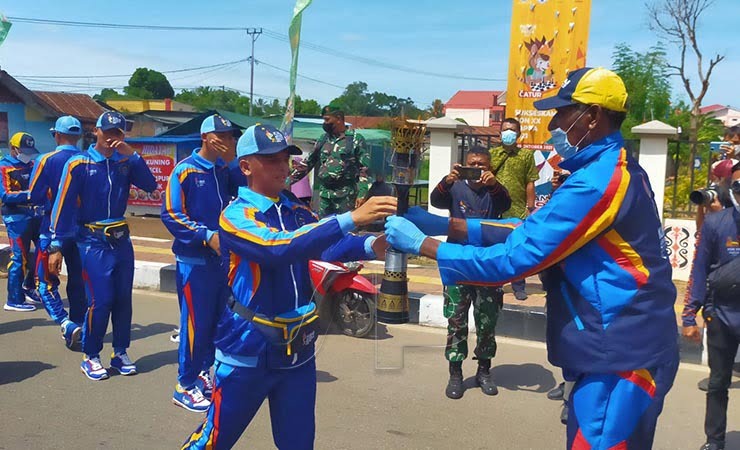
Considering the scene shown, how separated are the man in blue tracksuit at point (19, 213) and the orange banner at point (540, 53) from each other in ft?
21.4

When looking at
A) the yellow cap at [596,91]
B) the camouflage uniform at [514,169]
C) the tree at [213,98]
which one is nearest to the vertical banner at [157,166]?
the camouflage uniform at [514,169]

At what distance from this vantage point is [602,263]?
94.1 inches

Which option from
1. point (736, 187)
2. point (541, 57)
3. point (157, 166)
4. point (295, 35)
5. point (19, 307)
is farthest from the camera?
point (157, 166)

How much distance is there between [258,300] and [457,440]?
2.12m

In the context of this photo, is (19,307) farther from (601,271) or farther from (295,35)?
(601,271)

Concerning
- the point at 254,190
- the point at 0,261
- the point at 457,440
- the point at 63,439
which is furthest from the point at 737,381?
the point at 0,261

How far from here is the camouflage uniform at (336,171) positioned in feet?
23.0

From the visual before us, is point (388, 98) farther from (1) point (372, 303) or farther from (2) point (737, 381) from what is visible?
(2) point (737, 381)

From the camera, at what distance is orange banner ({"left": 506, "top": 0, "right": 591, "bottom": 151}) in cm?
923

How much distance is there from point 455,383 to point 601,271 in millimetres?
3062

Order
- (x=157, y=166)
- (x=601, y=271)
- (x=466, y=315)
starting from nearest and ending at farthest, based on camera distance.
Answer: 1. (x=601, y=271)
2. (x=466, y=315)
3. (x=157, y=166)

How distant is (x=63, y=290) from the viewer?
9016 millimetres

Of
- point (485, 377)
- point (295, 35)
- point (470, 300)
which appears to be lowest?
point (485, 377)

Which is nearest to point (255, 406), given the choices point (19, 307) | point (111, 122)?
point (111, 122)
